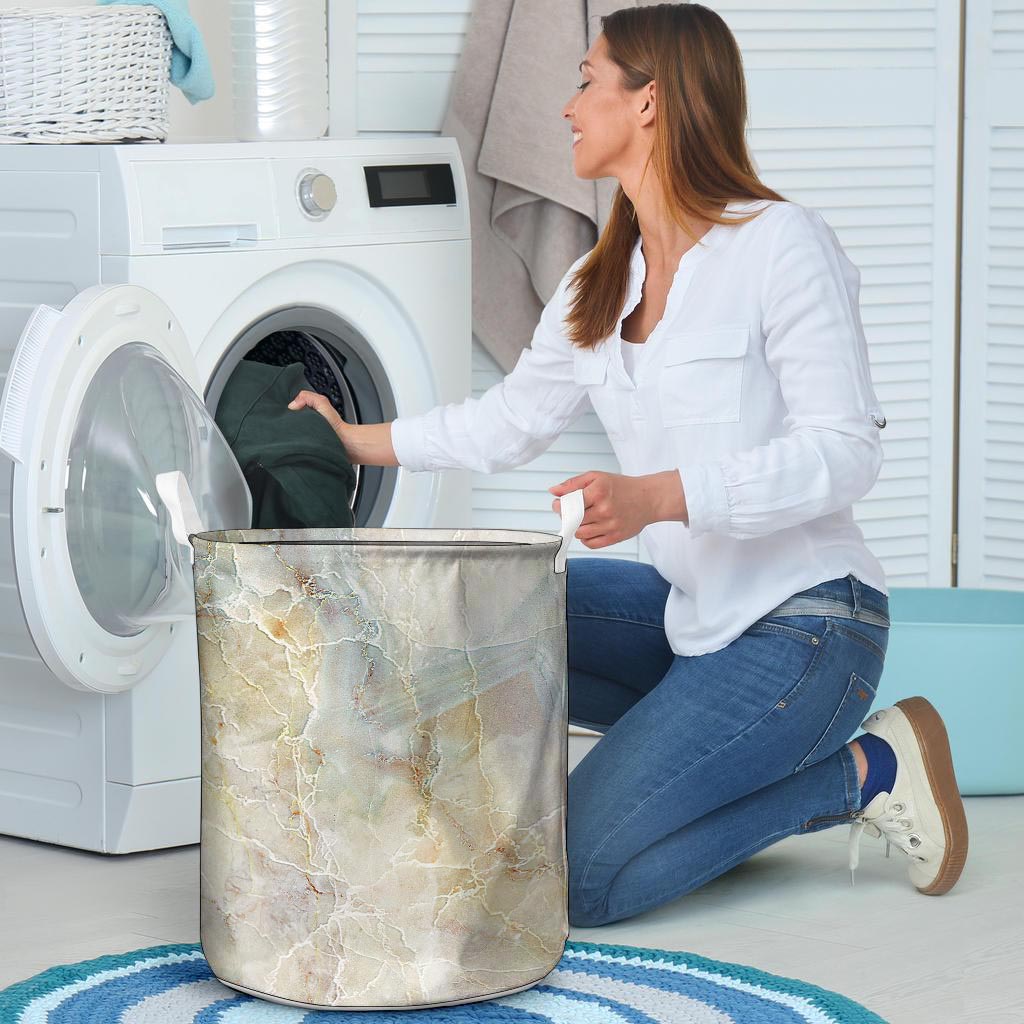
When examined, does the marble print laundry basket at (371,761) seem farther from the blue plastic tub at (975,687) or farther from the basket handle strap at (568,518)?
the blue plastic tub at (975,687)

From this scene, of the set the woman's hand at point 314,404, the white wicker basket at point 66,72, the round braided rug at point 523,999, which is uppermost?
the white wicker basket at point 66,72

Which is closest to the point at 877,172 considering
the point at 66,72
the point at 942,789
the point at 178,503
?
the point at 942,789

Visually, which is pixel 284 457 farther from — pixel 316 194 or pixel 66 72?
pixel 66 72

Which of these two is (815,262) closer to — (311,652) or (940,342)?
(311,652)

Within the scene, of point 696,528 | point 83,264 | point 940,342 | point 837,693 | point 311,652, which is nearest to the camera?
point 311,652

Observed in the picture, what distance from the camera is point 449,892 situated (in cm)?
150

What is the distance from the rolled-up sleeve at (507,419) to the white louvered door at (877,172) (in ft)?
2.04

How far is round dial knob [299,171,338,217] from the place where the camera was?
2199 millimetres

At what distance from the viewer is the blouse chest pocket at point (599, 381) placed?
1961mm

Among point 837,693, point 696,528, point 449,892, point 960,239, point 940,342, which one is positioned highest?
point 960,239

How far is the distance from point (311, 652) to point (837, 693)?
0.64 metres

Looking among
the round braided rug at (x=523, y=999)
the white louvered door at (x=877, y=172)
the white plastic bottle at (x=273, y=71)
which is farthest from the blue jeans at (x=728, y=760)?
the white plastic bottle at (x=273, y=71)

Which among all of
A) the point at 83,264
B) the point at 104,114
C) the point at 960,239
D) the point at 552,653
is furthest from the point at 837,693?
the point at 960,239

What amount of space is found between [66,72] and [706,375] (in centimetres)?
87
